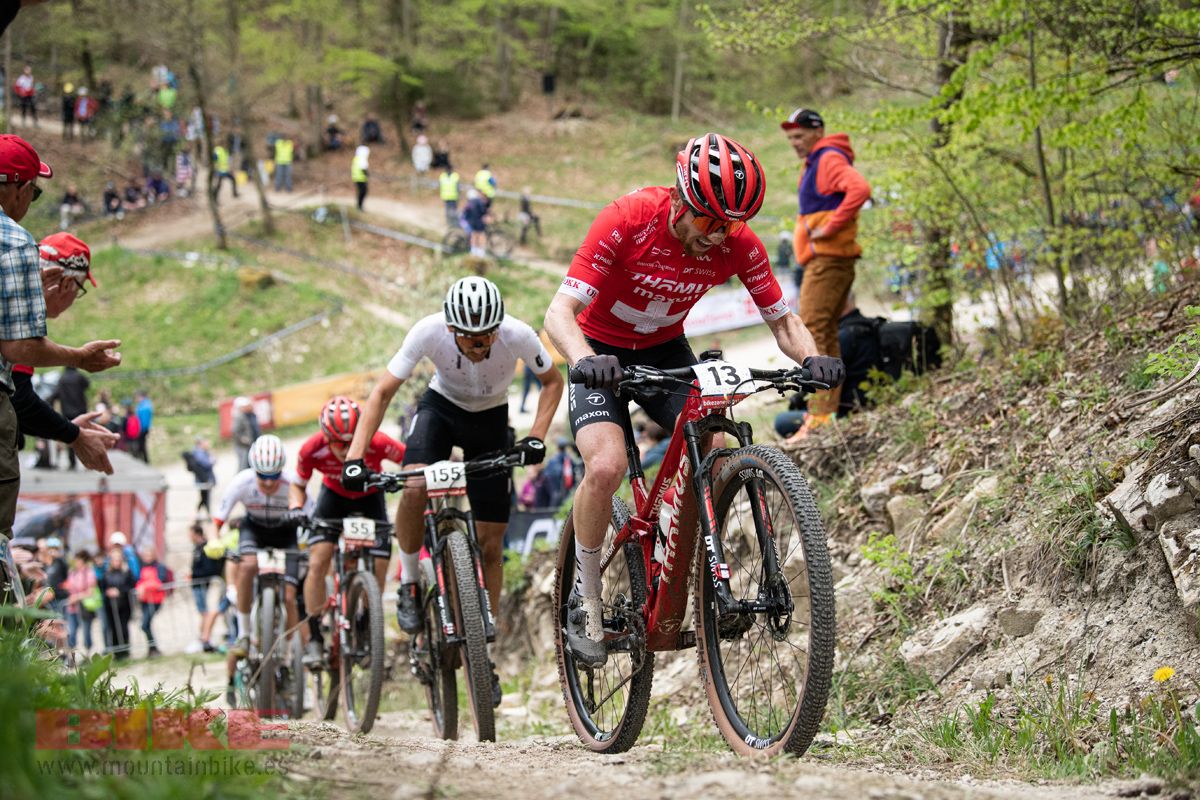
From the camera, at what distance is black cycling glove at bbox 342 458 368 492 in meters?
7.05

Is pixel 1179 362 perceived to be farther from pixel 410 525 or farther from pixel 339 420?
pixel 339 420

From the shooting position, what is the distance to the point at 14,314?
15.6 feet

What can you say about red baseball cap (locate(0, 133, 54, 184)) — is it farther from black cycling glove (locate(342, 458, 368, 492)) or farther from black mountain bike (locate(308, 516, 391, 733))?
black mountain bike (locate(308, 516, 391, 733))

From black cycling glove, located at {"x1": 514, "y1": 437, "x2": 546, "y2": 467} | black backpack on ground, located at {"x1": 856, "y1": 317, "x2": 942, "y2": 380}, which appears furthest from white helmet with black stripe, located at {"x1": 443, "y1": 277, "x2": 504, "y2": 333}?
black backpack on ground, located at {"x1": 856, "y1": 317, "x2": 942, "y2": 380}

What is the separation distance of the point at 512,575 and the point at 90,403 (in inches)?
692

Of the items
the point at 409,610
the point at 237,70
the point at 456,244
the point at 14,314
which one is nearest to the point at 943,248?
the point at 409,610

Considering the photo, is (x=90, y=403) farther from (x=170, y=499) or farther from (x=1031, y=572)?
(x=1031, y=572)

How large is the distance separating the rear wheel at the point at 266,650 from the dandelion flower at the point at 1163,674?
7.33m

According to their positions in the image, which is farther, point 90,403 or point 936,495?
point 90,403

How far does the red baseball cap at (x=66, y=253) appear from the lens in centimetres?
625

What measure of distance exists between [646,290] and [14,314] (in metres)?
2.72

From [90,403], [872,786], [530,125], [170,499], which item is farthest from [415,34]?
[872,786]

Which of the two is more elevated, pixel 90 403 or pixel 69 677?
pixel 90 403

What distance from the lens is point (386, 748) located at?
4.41 metres
